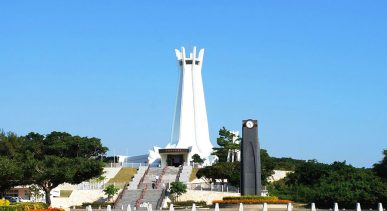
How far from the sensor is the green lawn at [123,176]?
58.8 m

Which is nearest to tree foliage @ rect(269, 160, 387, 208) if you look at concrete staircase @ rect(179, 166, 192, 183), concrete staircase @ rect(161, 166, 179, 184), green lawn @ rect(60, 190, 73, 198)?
concrete staircase @ rect(179, 166, 192, 183)

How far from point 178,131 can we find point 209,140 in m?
3.76

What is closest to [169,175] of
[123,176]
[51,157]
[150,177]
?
[150,177]

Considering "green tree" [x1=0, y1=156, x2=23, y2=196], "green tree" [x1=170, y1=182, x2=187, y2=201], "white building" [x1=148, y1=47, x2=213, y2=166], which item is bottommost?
"green tree" [x1=170, y1=182, x2=187, y2=201]

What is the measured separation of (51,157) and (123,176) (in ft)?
69.0

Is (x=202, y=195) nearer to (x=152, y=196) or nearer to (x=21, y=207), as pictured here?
(x=152, y=196)

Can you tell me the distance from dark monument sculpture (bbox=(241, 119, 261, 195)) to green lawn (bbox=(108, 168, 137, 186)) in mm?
22750

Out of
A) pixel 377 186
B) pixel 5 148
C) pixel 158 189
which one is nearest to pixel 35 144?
pixel 5 148

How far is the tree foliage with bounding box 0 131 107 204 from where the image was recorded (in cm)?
3894

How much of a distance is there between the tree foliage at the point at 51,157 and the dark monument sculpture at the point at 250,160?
1026 cm

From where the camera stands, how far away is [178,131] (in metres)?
76.6

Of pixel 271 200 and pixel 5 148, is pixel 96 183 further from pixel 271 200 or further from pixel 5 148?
pixel 271 200

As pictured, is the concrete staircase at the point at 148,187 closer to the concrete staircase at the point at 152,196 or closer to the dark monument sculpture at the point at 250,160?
the concrete staircase at the point at 152,196

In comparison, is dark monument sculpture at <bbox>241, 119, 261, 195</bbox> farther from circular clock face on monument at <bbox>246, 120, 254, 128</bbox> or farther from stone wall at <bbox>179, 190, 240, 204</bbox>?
stone wall at <bbox>179, 190, 240, 204</bbox>
